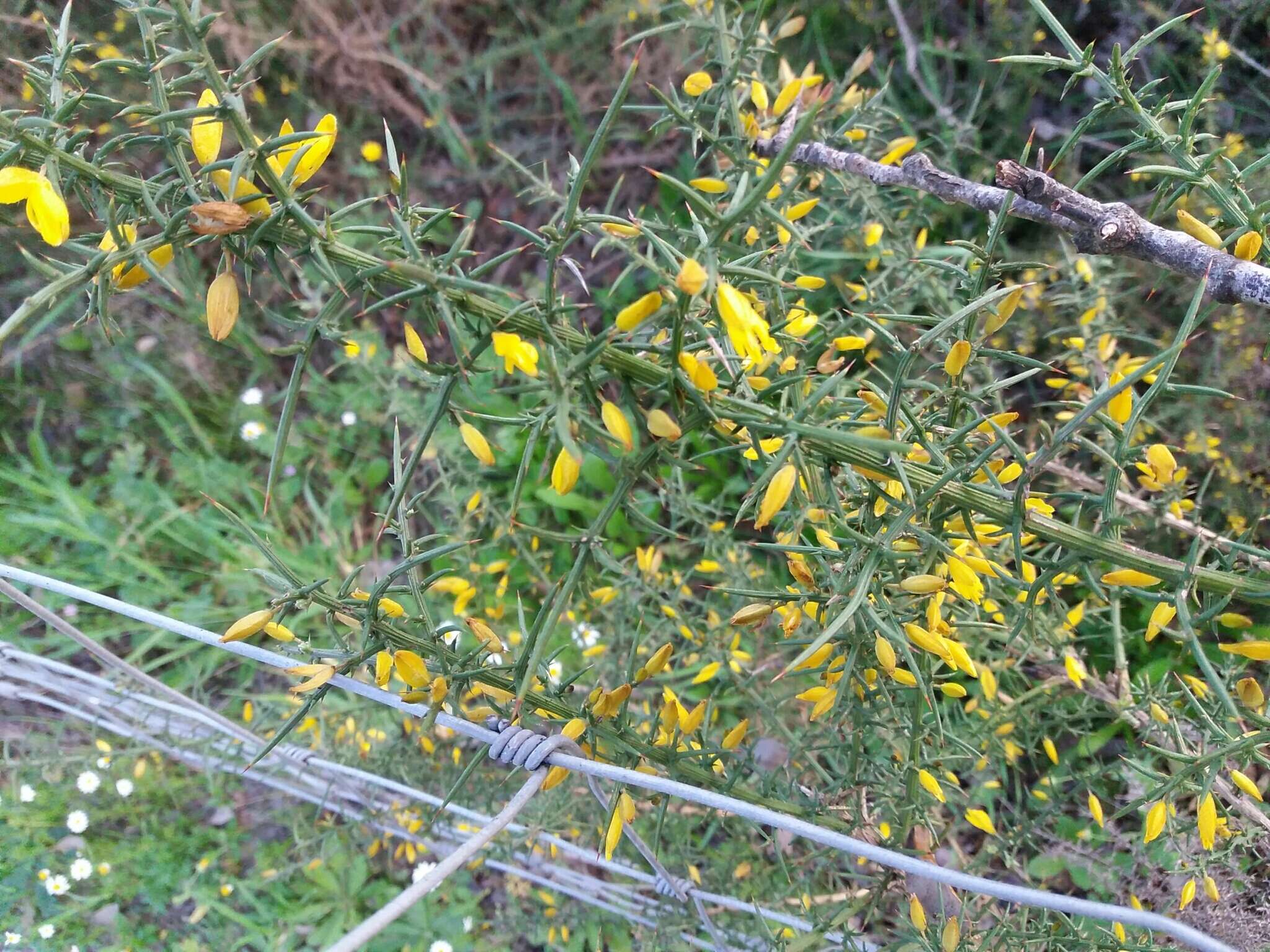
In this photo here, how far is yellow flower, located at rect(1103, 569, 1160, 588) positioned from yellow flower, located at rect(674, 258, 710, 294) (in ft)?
1.81

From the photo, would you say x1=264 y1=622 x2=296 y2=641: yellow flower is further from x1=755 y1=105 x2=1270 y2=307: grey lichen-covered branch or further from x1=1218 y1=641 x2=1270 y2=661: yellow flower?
x1=1218 y1=641 x2=1270 y2=661: yellow flower

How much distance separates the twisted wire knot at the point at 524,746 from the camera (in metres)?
0.94

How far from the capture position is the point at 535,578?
2.09 m

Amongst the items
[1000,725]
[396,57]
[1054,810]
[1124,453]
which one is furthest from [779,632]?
[396,57]

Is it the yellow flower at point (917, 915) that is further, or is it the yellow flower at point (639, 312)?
the yellow flower at point (917, 915)

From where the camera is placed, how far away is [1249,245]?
86 cm

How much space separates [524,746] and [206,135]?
739mm

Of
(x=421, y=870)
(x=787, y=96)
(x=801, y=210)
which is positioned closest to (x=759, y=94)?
(x=787, y=96)

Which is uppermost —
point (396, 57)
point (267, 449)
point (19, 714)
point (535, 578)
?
point (396, 57)

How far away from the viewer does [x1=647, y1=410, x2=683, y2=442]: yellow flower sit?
740 mm

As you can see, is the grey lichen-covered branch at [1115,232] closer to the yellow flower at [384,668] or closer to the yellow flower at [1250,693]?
the yellow flower at [1250,693]

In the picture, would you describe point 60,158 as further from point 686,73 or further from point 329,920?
point 686,73

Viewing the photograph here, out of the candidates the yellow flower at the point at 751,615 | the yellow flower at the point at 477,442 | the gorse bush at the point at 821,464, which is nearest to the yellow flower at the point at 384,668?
the gorse bush at the point at 821,464

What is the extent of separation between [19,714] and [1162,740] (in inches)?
121
